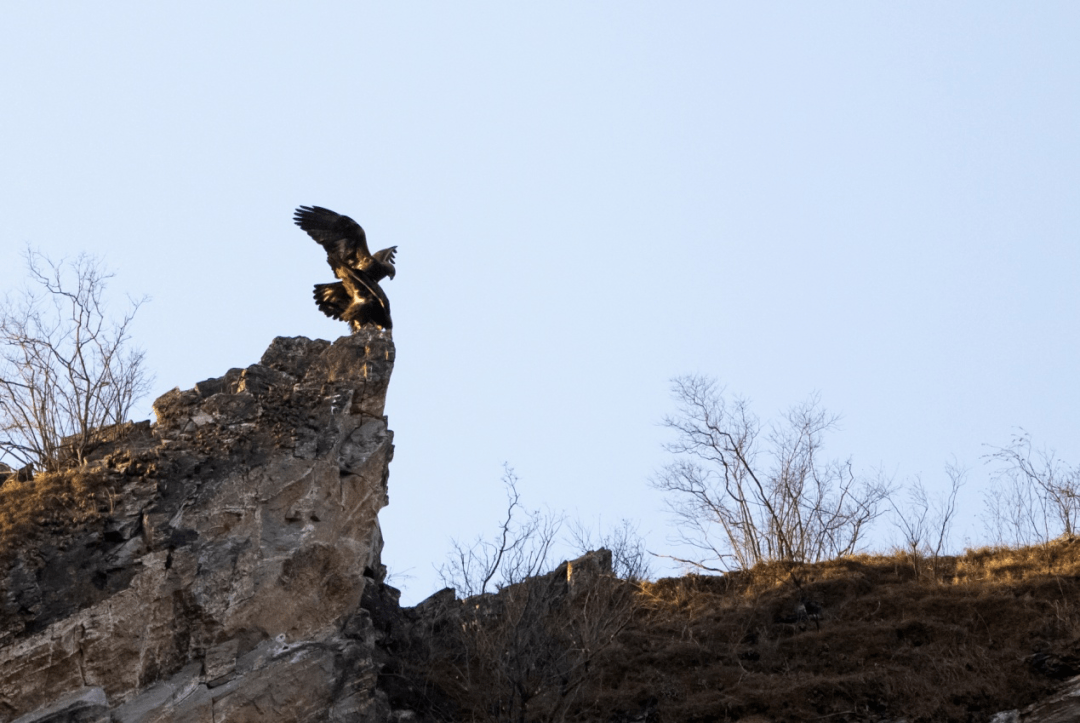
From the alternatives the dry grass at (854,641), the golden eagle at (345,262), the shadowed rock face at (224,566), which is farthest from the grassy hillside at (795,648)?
the golden eagle at (345,262)

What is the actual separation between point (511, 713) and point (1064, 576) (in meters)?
9.39

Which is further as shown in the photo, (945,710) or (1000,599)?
(1000,599)

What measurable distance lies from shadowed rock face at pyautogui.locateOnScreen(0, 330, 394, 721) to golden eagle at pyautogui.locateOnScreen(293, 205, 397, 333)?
4.11ft

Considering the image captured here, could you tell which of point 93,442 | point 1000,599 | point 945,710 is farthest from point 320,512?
point 1000,599

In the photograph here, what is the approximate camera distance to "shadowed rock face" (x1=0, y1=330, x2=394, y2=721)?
15.2 m

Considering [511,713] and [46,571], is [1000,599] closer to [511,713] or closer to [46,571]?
[511,713]

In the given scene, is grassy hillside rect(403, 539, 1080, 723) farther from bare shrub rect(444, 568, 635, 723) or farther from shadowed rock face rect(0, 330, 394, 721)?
shadowed rock face rect(0, 330, 394, 721)

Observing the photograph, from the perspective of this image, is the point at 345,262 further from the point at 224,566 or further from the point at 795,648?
the point at 795,648

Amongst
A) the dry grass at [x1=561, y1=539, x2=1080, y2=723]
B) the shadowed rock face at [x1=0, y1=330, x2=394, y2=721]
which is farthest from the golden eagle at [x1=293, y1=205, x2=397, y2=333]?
the dry grass at [x1=561, y1=539, x2=1080, y2=723]

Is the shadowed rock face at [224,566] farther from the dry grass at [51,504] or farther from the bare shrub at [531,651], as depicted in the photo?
the bare shrub at [531,651]

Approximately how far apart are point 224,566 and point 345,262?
5.70 m

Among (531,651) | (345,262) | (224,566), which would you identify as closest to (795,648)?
(531,651)

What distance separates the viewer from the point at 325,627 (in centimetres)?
1684

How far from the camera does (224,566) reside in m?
16.2
